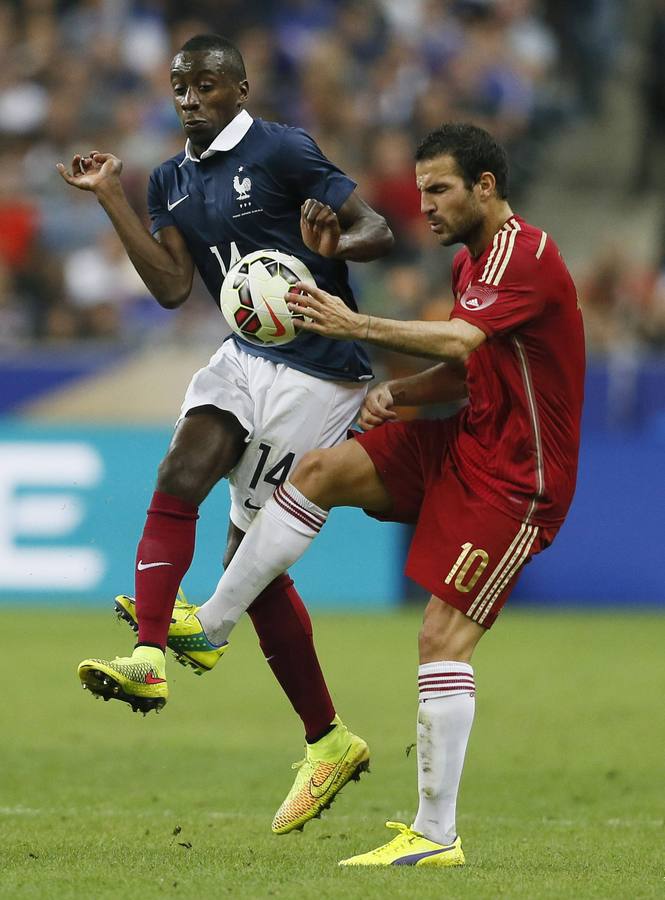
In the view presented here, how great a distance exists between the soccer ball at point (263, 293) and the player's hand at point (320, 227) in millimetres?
178

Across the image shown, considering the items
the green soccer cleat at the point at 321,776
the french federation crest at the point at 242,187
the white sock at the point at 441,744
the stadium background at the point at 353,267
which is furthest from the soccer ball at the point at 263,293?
the stadium background at the point at 353,267

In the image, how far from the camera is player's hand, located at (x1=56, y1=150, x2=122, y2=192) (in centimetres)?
581

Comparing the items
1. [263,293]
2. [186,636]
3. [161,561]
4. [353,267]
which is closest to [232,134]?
[263,293]

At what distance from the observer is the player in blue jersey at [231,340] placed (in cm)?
573

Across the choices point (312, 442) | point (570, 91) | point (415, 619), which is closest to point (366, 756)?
point (312, 442)

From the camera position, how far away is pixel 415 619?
42.4 feet

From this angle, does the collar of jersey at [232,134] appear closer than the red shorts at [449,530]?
No

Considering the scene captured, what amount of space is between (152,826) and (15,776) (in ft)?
4.55

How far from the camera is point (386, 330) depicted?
5.19 m

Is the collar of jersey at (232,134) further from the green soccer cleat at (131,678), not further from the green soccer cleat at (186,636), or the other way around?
the green soccer cleat at (131,678)

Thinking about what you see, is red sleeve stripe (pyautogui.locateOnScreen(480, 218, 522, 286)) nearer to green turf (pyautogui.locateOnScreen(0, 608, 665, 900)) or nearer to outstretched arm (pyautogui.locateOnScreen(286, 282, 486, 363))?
outstretched arm (pyautogui.locateOnScreen(286, 282, 486, 363))

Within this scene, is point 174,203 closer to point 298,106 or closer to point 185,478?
point 185,478

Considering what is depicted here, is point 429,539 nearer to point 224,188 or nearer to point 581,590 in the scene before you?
point 224,188

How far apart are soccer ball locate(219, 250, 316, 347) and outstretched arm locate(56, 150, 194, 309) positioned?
30 centimetres
